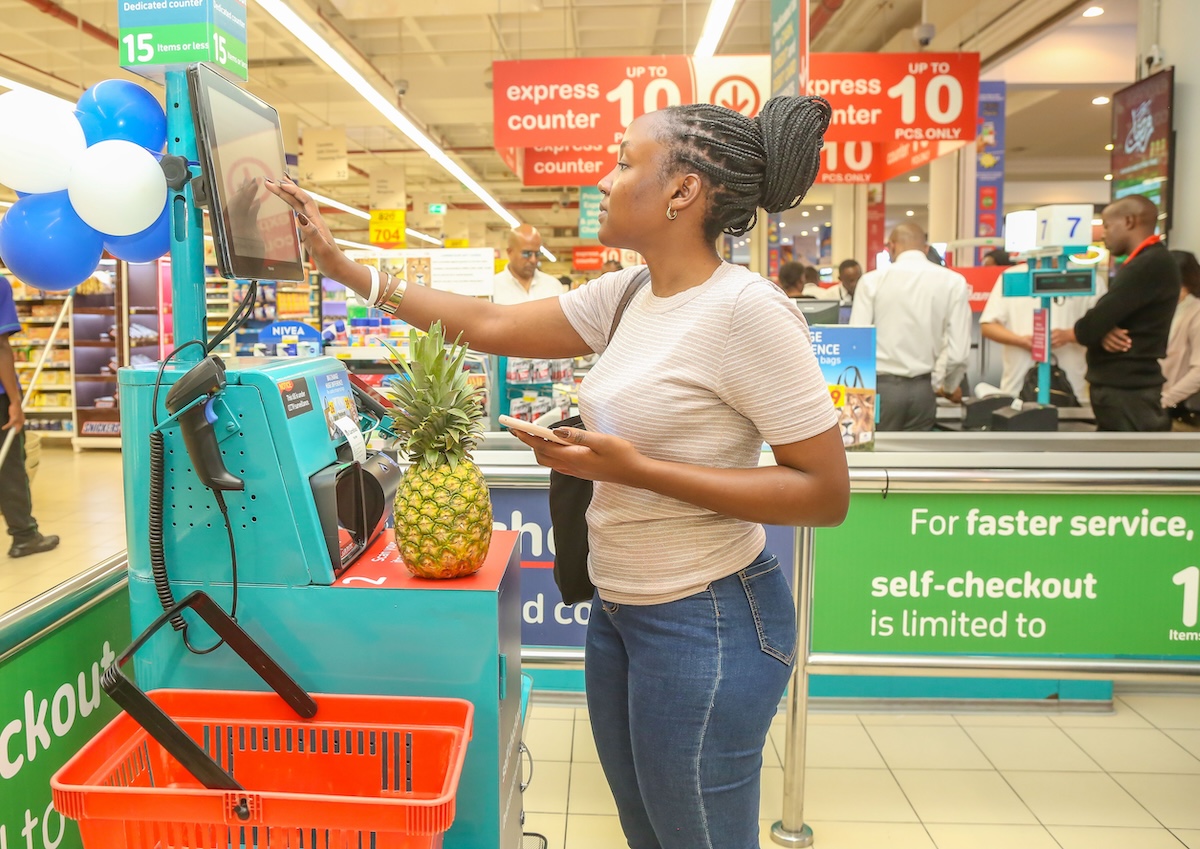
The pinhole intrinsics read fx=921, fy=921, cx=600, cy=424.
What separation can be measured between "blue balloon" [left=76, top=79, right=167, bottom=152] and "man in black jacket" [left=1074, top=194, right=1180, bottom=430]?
4.25 meters

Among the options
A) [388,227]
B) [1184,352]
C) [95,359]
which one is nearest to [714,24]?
[1184,352]

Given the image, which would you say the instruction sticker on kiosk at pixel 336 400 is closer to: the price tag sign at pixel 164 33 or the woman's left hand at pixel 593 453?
the woman's left hand at pixel 593 453

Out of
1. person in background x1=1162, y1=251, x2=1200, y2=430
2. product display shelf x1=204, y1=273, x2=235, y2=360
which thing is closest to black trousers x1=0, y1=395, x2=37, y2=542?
person in background x1=1162, y1=251, x2=1200, y2=430

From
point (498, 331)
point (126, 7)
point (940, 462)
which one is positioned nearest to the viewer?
point (126, 7)

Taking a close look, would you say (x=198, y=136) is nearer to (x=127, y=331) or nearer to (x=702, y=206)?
(x=702, y=206)

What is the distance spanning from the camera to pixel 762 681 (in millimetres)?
1399

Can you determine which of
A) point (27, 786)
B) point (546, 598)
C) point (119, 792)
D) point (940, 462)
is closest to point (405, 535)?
point (119, 792)

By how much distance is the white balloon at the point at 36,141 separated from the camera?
4.49ft

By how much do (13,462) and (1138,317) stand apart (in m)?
6.51

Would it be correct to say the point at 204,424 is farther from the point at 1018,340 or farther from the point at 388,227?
the point at 388,227

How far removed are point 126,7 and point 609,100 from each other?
18.3ft

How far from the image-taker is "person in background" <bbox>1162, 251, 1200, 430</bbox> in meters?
5.04

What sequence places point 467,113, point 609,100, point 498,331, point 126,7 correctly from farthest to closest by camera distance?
point 467,113 → point 609,100 → point 498,331 → point 126,7

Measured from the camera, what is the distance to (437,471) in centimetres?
145
